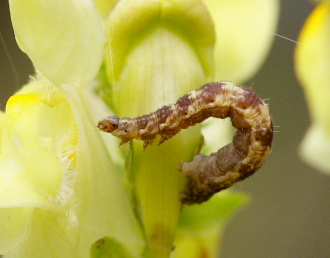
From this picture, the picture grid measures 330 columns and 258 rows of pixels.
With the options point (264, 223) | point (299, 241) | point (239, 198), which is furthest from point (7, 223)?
point (264, 223)

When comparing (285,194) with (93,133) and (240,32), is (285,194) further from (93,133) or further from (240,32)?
(93,133)

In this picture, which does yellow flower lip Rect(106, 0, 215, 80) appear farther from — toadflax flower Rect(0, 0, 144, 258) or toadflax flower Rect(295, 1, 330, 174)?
toadflax flower Rect(295, 1, 330, 174)

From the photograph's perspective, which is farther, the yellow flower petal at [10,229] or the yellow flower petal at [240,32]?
the yellow flower petal at [240,32]

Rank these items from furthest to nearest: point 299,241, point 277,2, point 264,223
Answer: point 264,223, point 299,241, point 277,2

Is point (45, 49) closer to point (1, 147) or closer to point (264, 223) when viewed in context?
point (1, 147)

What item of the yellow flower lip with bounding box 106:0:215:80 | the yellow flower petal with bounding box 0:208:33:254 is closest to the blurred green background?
the yellow flower lip with bounding box 106:0:215:80

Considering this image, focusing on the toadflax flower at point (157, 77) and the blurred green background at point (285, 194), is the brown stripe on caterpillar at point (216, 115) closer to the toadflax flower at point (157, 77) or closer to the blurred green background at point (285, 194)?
the toadflax flower at point (157, 77)

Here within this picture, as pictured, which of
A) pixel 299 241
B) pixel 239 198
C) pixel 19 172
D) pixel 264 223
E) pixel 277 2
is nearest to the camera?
pixel 19 172

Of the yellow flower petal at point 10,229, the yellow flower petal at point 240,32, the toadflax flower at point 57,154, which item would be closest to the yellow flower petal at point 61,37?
the toadflax flower at point 57,154

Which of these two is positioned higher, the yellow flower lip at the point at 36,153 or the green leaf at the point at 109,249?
the yellow flower lip at the point at 36,153

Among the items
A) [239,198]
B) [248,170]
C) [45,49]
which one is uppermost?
[45,49]
